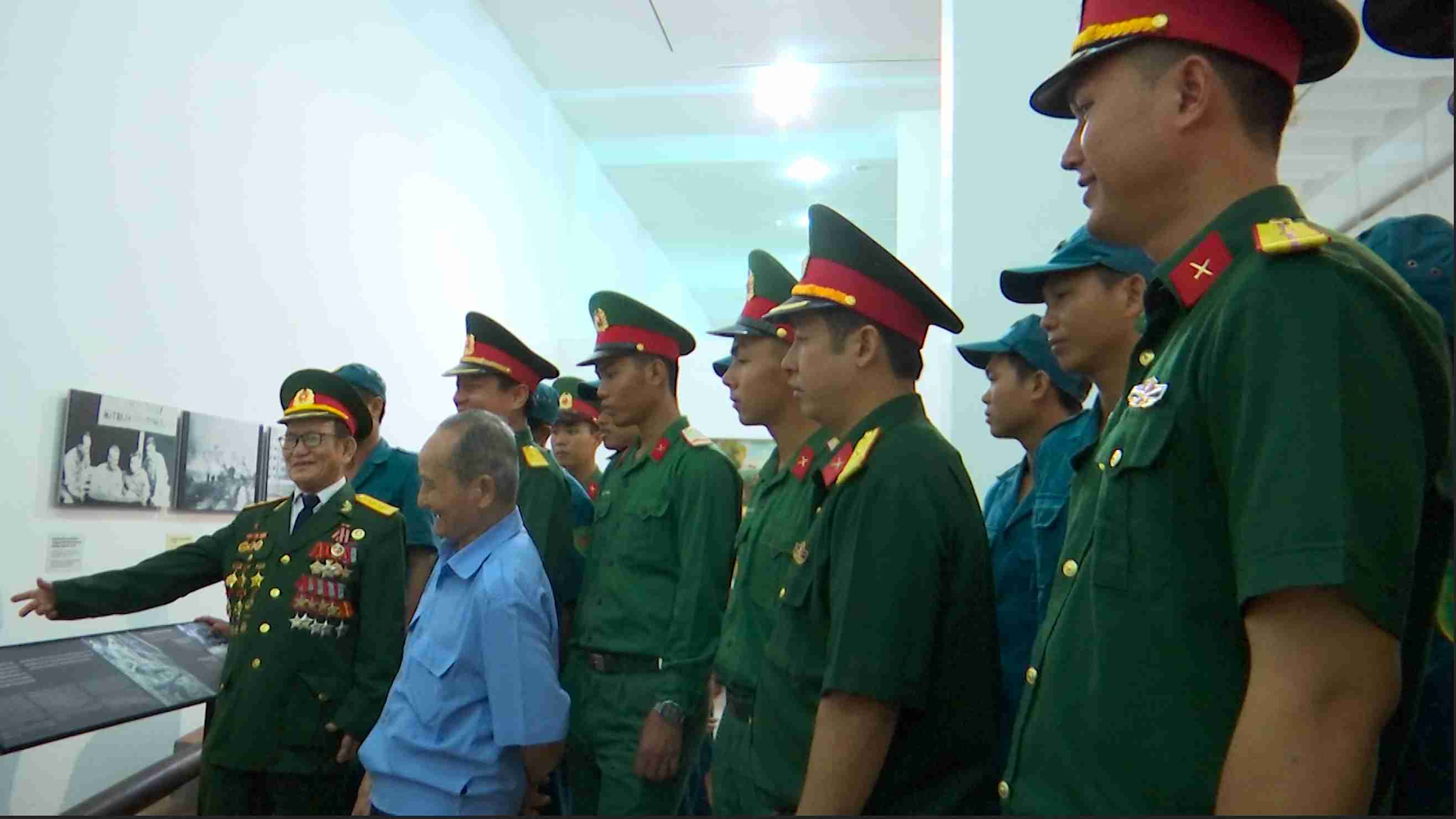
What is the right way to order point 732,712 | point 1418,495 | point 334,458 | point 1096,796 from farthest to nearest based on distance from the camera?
point 334,458 < point 732,712 < point 1096,796 < point 1418,495

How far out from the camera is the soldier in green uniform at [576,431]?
4.65 meters

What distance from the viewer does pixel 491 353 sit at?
3268 millimetres

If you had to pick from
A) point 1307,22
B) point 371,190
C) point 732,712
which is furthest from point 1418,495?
point 371,190

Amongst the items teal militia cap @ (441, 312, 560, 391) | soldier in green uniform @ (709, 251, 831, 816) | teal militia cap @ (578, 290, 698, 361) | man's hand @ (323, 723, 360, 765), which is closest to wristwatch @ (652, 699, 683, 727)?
soldier in green uniform @ (709, 251, 831, 816)

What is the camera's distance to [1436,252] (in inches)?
47.9

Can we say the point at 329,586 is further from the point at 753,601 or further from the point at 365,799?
the point at 753,601

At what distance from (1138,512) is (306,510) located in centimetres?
213

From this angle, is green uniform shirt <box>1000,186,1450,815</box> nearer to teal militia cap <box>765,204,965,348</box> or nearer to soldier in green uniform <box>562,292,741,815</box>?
teal militia cap <box>765,204,965,348</box>

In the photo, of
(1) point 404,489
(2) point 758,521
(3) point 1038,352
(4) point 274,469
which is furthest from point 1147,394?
(4) point 274,469

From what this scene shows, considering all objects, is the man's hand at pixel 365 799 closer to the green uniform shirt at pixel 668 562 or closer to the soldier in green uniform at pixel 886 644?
the green uniform shirt at pixel 668 562

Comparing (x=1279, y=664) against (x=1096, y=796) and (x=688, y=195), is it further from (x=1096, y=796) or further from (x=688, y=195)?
(x=688, y=195)

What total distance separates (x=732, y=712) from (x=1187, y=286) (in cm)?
127

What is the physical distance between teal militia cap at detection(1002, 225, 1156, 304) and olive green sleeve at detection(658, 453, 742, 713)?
36.7 inches

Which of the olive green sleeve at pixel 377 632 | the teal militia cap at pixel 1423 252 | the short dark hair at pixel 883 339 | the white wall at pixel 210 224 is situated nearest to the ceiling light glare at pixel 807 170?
the white wall at pixel 210 224
